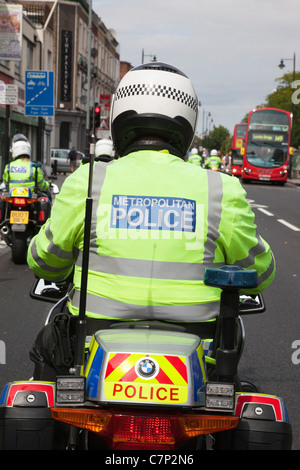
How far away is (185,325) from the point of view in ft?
9.41

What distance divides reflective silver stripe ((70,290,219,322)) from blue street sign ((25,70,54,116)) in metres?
19.8

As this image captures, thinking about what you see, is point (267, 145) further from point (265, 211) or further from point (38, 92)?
point (38, 92)

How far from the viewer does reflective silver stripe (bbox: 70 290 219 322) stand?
112 inches

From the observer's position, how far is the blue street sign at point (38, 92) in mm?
22297

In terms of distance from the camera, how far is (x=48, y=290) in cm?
359

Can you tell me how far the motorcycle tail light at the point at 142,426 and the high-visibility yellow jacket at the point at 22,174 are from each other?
967 centimetres

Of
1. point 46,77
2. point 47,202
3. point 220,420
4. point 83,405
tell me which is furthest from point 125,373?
point 46,77

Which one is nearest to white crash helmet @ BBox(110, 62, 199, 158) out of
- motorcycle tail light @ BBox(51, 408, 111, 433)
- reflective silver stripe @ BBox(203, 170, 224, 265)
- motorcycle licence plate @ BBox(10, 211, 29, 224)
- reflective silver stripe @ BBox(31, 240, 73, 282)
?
reflective silver stripe @ BBox(203, 170, 224, 265)

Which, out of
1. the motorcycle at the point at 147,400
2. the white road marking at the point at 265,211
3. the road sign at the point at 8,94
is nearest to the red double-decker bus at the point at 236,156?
the white road marking at the point at 265,211

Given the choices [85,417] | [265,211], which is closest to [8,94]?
[265,211]

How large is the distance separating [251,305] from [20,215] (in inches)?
329

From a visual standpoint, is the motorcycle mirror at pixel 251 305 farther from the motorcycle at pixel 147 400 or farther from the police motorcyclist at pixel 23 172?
the police motorcyclist at pixel 23 172

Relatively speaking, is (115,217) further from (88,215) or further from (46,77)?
(46,77)

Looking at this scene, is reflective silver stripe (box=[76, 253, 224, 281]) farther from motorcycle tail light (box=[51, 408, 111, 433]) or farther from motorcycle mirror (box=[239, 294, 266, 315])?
motorcycle tail light (box=[51, 408, 111, 433])
